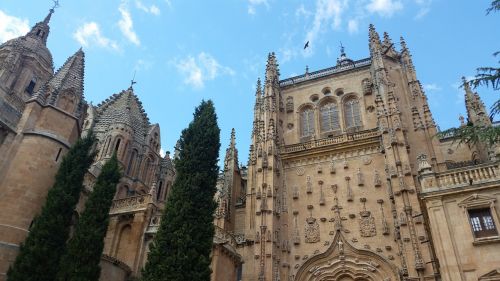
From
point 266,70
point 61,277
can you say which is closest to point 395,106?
point 266,70

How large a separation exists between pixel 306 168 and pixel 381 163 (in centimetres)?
496

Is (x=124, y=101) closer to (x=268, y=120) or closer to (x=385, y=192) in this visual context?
(x=268, y=120)

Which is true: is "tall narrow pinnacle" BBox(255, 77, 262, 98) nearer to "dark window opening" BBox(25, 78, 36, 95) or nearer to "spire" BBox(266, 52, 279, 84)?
"spire" BBox(266, 52, 279, 84)

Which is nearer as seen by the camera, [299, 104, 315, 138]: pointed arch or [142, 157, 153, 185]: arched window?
[299, 104, 315, 138]: pointed arch

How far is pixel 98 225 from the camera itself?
17984 millimetres

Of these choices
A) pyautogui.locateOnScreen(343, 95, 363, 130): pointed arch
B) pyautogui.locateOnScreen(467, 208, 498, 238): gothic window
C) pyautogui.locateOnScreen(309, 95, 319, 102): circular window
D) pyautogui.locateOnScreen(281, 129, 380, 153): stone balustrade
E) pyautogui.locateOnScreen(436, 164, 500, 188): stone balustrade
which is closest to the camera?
pyautogui.locateOnScreen(467, 208, 498, 238): gothic window

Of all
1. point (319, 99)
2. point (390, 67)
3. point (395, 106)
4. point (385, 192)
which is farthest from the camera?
point (319, 99)

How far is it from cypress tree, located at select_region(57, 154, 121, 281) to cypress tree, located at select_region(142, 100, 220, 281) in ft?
8.95

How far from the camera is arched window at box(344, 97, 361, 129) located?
2973 centimetres

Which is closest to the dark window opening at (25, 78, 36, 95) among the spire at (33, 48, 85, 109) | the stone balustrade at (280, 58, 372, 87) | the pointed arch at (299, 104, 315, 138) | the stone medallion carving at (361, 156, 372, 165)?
the spire at (33, 48, 85, 109)

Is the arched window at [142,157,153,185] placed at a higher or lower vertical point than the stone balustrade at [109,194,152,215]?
higher

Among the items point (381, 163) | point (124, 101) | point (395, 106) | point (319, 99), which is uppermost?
point (124, 101)

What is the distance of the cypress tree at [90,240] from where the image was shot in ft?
52.8

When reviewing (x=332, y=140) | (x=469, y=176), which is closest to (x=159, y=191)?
Result: (x=332, y=140)
